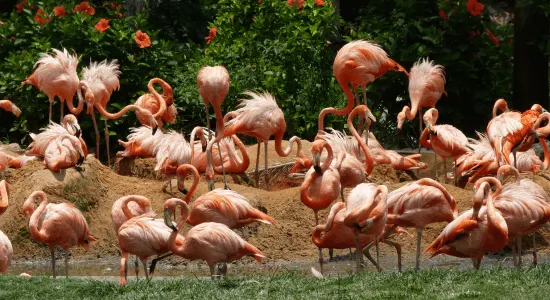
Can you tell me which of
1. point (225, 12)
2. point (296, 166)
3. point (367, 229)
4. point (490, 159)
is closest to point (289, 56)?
point (225, 12)

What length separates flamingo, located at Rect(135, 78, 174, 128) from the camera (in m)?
12.6

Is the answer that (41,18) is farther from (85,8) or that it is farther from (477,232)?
→ (477,232)

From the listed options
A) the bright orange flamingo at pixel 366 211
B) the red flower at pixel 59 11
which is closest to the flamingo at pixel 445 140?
the bright orange flamingo at pixel 366 211

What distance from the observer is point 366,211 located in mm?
7965

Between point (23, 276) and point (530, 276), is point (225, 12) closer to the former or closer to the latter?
point (23, 276)

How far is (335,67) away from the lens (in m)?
11.5

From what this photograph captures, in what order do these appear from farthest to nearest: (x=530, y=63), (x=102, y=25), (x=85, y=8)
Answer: (x=85, y=8) < (x=102, y=25) < (x=530, y=63)

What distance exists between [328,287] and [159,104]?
632 cm

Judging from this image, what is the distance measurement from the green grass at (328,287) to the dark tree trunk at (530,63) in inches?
265

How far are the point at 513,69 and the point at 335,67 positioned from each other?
11.2 feet

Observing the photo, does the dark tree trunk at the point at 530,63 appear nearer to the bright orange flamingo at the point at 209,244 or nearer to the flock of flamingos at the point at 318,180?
the flock of flamingos at the point at 318,180

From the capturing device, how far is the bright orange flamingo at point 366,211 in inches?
314

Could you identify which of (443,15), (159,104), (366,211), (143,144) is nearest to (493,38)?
(443,15)

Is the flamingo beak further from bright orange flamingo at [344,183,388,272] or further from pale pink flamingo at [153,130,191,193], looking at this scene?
pale pink flamingo at [153,130,191,193]
